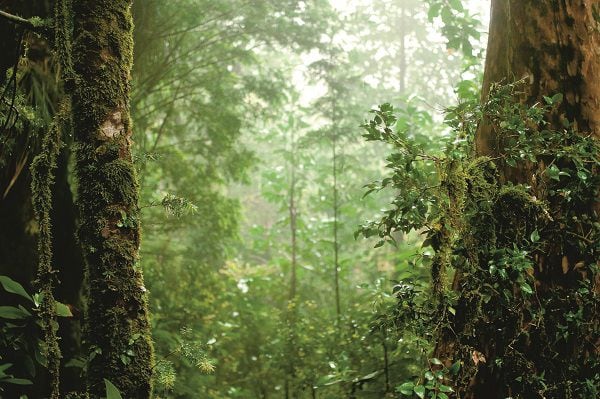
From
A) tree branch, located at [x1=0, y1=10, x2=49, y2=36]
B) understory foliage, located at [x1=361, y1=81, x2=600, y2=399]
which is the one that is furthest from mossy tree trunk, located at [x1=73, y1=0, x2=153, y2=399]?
understory foliage, located at [x1=361, y1=81, x2=600, y2=399]

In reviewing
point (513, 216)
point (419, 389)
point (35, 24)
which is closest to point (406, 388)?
point (419, 389)

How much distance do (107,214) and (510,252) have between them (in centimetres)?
181

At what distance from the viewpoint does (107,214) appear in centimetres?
194

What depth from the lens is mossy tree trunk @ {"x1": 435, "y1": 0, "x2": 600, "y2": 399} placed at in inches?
98.6

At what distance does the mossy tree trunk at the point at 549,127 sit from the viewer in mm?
2504

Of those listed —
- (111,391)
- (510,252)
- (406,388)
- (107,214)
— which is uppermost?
(107,214)

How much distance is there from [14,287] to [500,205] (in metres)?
2.28

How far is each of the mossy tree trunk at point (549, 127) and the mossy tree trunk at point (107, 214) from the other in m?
1.58

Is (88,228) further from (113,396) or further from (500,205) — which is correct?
(500,205)

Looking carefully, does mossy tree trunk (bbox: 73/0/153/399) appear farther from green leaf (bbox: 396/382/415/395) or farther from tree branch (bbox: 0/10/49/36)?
green leaf (bbox: 396/382/415/395)

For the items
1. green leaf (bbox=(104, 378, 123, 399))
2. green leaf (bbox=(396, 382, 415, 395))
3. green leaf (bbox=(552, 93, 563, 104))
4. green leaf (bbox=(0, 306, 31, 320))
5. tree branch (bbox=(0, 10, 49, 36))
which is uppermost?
tree branch (bbox=(0, 10, 49, 36))

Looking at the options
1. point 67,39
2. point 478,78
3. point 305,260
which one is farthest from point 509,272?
point 305,260

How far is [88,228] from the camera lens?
6.35 feet

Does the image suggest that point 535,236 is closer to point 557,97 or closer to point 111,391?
point 557,97
